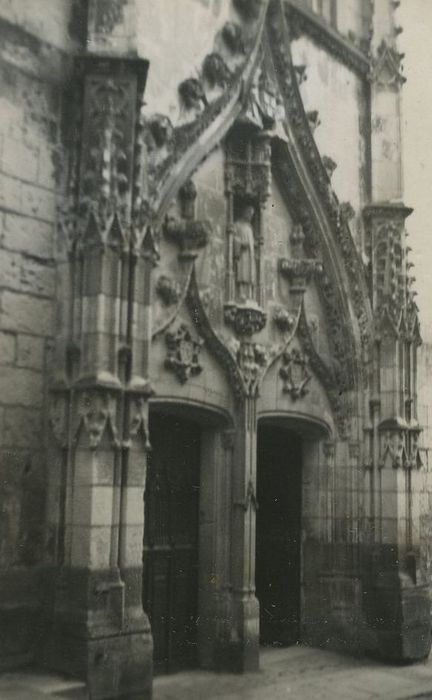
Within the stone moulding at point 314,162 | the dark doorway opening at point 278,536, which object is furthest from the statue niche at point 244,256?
the dark doorway opening at point 278,536

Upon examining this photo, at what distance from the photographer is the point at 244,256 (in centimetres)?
861

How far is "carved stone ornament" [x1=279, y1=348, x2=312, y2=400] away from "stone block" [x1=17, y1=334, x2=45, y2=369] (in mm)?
3086

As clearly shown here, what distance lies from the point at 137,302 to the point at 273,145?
10.3 feet

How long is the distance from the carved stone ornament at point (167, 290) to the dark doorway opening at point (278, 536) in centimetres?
218

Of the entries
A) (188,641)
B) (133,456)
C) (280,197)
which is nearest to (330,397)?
(280,197)

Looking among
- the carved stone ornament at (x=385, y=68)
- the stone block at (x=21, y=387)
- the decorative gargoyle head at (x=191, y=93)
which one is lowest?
the stone block at (x=21, y=387)

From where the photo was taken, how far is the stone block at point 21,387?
6.45 m

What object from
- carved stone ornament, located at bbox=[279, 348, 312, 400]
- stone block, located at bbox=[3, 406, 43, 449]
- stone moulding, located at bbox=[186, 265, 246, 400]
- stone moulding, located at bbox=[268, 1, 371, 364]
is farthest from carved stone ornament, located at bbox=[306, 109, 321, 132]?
stone block, located at bbox=[3, 406, 43, 449]

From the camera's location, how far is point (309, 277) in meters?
9.42

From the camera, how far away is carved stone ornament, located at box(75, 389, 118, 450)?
20.9 ft

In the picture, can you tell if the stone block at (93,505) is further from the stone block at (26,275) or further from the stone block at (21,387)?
the stone block at (26,275)

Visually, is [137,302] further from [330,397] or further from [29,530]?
[330,397]

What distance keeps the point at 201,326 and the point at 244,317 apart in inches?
20.7

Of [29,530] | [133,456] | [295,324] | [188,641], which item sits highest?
[295,324]
